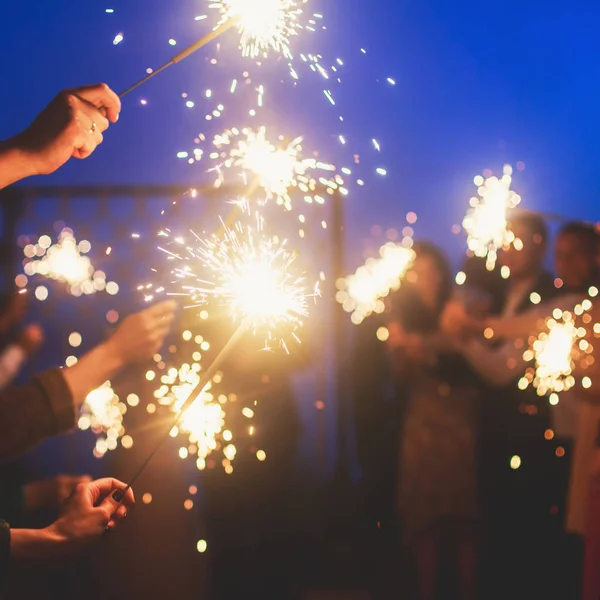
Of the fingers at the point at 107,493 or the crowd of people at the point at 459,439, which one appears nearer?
the fingers at the point at 107,493

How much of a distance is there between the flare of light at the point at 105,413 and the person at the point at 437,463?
1126 mm

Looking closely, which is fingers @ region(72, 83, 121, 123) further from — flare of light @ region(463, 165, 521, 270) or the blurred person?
flare of light @ region(463, 165, 521, 270)

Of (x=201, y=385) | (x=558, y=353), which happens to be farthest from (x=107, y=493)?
(x=558, y=353)

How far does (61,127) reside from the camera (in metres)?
1.24

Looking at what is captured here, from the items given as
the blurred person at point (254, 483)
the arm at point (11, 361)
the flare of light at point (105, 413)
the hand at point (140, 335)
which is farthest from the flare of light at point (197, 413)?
the arm at point (11, 361)

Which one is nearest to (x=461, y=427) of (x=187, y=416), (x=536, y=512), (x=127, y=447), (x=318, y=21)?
(x=536, y=512)

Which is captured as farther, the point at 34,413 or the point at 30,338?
the point at 30,338

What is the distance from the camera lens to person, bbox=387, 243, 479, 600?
94.0 inches

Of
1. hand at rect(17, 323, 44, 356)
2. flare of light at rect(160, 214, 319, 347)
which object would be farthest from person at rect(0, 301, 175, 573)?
hand at rect(17, 323, 44, 356)

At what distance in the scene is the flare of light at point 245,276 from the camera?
1.67 m

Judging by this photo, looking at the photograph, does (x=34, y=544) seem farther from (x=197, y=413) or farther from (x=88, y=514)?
(x=197, y=413)

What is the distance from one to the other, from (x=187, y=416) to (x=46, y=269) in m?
1.69

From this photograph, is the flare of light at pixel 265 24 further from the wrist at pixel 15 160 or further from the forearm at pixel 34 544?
the forearm at pixel 34 544

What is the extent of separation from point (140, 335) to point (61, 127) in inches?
20.0
